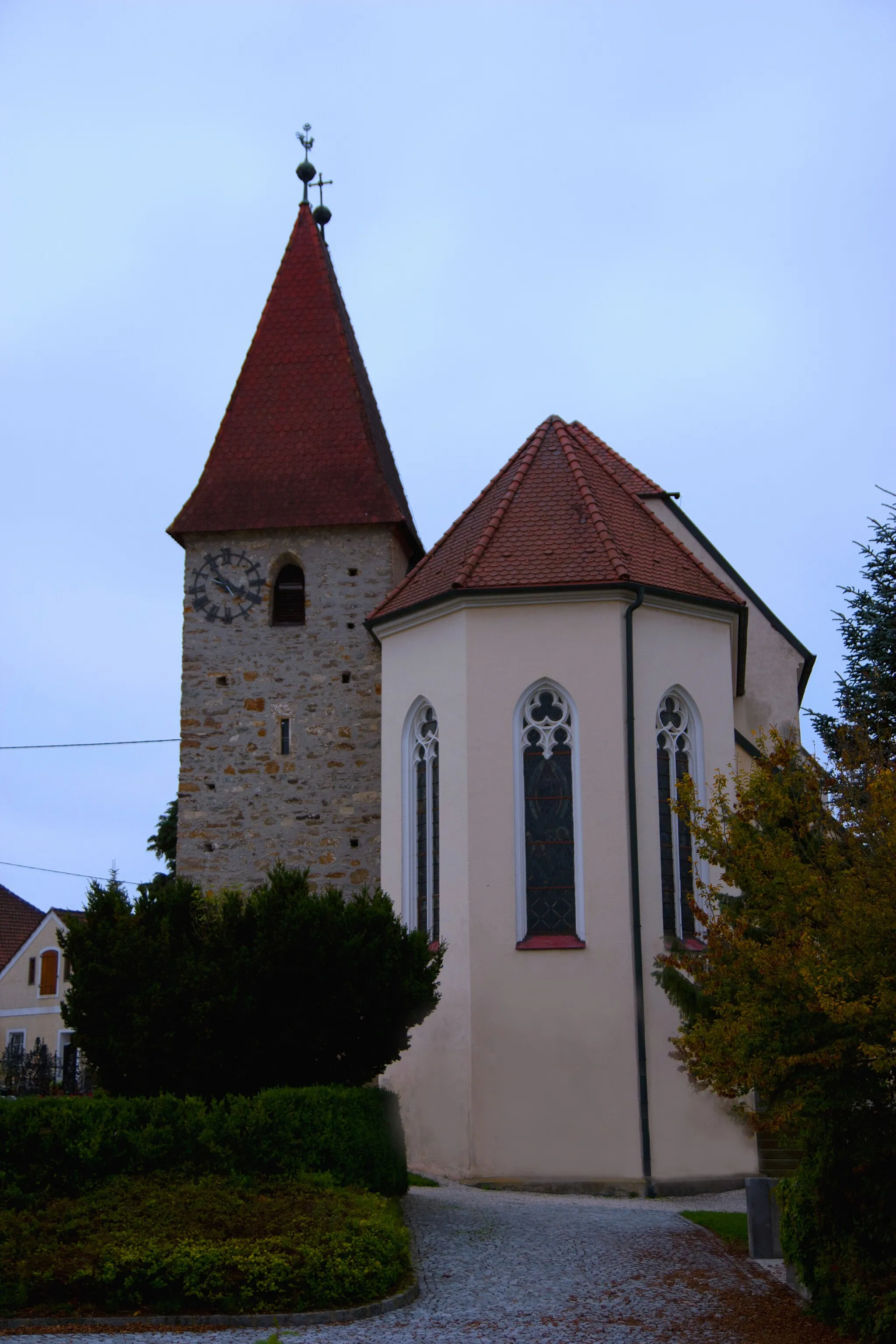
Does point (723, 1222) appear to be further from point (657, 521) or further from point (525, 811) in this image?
point (657, 521)

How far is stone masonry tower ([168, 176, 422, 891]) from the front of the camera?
20.6 m

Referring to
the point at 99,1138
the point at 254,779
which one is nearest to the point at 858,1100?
the point at 99,1138

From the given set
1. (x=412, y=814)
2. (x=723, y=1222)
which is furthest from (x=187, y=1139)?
(x=412, y=814)

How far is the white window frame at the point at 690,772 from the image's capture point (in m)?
16.5

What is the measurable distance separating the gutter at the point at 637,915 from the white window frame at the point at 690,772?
0.38 metres

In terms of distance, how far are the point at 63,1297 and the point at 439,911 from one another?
8355 millimetres

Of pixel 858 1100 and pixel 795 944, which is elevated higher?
pixel 795 944

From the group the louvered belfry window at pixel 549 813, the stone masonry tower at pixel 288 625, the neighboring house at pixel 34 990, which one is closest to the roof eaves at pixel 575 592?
the louvered belfry window at pixel 549 813

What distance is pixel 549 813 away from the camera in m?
16.6

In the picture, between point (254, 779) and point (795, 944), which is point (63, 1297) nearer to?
point (795, 944)

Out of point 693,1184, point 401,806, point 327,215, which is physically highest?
point 327,215

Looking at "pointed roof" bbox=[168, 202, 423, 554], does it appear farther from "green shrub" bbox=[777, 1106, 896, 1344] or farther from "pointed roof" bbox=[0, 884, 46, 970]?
"pointed roof" bbox=[0, 884, 46, 970]

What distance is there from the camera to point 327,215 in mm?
25438

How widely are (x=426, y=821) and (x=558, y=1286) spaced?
8.10 m
